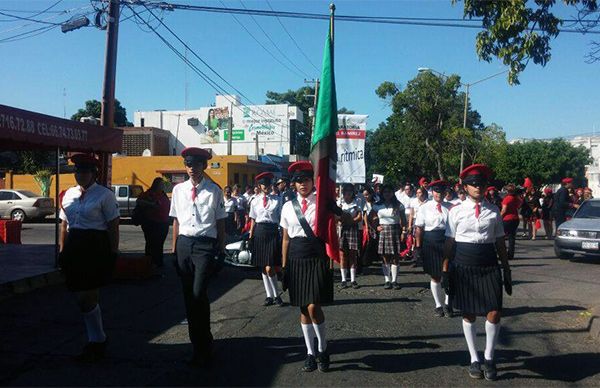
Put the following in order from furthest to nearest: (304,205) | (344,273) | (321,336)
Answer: (344,273) < (304,205) < (321,336)

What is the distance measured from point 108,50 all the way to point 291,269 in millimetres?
10373

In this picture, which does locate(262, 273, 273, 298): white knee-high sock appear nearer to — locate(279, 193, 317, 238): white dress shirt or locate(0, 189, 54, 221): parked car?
locate(279, 193, 317, 238): white dress shirt

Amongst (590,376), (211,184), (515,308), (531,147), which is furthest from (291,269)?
(531,147)

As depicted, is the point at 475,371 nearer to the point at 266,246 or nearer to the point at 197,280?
the point at 197,280

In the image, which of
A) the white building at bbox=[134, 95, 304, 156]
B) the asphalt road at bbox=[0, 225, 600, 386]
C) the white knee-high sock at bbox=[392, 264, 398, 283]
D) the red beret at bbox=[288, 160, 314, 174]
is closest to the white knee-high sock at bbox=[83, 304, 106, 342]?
the asphalt road at bbox=[0, 225, 600, 386]

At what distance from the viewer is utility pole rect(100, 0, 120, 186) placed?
42.2ft

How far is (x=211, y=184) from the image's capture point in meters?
5.55

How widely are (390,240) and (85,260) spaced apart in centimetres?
551

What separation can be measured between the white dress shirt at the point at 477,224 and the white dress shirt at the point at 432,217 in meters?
2.53

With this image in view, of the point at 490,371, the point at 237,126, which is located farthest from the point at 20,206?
the point at 237,126

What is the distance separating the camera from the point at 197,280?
17.2 ft

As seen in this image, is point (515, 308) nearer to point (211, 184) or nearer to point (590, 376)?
point (590, 376)

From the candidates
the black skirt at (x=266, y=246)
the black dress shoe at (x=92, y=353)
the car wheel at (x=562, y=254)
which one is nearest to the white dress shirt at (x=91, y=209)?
the black dress shoe at (x=92, y=353)

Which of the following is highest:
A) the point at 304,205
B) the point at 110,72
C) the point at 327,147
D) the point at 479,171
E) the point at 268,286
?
the point at 110,72
